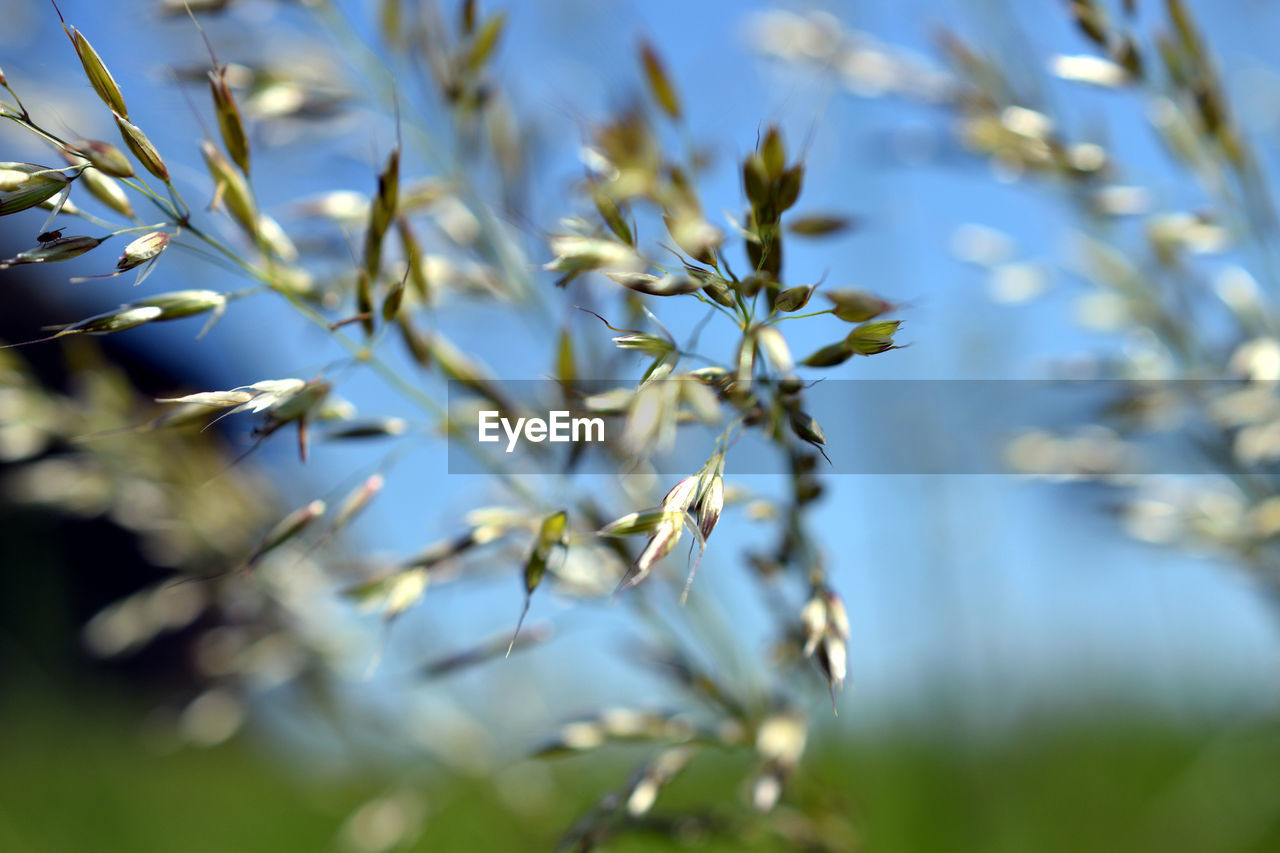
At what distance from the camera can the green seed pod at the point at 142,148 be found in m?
0.38

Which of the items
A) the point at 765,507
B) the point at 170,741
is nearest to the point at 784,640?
the point at 765,507

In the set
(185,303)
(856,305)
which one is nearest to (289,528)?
(185,303)

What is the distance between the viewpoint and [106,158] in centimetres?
40

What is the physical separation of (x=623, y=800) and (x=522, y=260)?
0.48 metres

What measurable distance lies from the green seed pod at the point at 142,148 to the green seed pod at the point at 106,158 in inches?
0.4

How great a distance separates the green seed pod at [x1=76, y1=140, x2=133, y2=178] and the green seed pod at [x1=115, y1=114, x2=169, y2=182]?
0.01m

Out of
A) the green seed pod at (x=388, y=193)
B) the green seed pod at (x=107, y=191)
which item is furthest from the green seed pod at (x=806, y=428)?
the green seed pod at (x=107, y=191)

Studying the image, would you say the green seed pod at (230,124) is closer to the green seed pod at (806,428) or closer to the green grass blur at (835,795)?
the green seed pod at (806,428)

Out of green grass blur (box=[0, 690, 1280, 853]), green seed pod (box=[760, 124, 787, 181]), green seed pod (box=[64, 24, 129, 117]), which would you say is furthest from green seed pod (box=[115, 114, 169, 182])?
green grass blur (box=[0, 690, 1280, 853])

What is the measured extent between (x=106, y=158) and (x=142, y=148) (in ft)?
0.08

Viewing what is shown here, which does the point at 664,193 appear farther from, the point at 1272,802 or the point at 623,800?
the point at 1272,802

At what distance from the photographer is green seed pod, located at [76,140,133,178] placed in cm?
39

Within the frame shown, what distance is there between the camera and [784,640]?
0.64m

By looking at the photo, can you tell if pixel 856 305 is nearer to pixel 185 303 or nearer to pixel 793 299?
pixel 793 299
